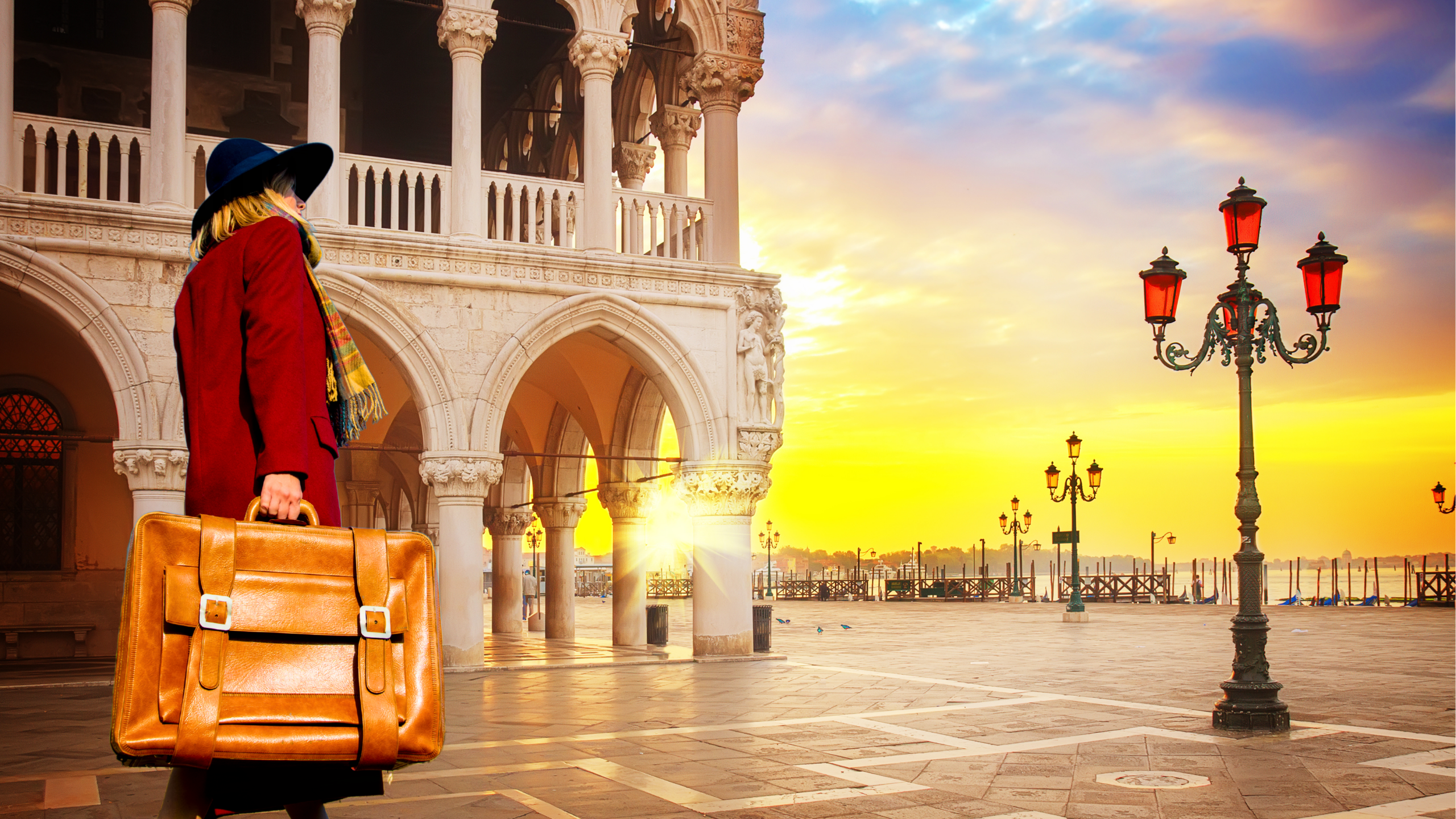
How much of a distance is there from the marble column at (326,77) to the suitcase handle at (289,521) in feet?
38.3

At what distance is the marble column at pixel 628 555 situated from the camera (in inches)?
758

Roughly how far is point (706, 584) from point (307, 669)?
1297 centimetres

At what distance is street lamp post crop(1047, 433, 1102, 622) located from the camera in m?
27.3

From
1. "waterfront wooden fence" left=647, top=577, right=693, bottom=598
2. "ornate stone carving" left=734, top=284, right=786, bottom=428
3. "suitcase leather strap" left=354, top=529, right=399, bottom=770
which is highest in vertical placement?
"ornate stone carving" left=734, top=284, right=786, bottom=428

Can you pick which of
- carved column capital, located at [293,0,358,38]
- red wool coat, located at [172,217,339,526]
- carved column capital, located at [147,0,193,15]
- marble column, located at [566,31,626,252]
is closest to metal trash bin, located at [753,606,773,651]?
marble column, located at [566,31,626,252]

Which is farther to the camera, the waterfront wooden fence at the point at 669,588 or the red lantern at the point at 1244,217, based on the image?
the waterfront wooden fence at the point at 669,588

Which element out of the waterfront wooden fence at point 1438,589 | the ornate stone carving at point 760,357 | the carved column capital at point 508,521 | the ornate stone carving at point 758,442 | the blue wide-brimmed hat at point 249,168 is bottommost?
the waterfront wooden fence at point 1438,589

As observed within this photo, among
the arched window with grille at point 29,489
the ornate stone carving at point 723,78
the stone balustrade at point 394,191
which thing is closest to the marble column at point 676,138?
A: the stone balustrade at point 394,191

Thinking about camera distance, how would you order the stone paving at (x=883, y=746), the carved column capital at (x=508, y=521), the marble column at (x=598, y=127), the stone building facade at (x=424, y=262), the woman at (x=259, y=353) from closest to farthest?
the woman at (x=259, y=353) → the stone paving at (x=883, y=746) → the stone building facade at (x=424, y=262) → the marble column at (x=598, y=127) → the carved column capital at (x=508, y=521)

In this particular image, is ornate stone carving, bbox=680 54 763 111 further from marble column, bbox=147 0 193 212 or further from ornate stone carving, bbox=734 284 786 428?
marble column, bbox=147 0 193 212

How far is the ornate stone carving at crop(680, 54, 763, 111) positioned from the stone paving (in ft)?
23.5

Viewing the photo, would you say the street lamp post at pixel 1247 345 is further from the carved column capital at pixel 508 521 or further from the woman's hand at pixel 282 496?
the carved column capital at pixel 508 521

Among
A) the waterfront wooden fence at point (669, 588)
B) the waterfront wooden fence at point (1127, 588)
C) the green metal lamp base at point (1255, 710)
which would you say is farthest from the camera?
the waterfront wooden fence at point (669, 588)

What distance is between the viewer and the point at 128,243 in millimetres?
13141
